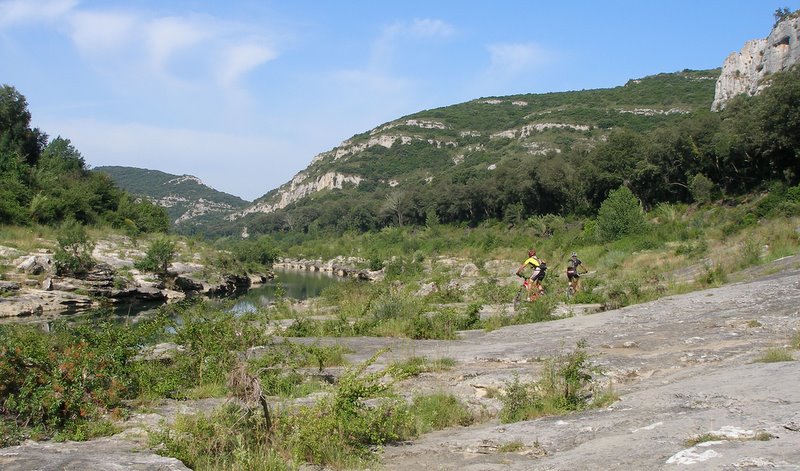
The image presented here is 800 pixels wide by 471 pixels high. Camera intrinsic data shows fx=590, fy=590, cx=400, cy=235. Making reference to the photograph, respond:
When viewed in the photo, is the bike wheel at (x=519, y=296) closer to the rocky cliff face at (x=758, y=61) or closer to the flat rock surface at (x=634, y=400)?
the flat rock surface at (x=634, y=400)

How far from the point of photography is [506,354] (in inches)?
408

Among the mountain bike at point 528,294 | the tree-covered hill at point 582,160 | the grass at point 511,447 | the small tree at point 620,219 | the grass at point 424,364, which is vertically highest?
the tree-covered hill at point 582,160

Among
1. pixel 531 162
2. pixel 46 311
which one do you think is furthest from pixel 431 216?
pixel 46 311

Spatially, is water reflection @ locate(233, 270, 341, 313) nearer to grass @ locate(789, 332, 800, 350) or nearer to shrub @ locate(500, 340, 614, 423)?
shrub @ locate(500, 340, 614, 423)

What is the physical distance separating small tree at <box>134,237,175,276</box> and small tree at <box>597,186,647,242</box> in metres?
29.5

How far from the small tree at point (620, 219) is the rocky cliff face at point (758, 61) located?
158 ft

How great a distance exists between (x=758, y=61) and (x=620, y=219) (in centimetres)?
7544

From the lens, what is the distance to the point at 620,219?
39.2 meters

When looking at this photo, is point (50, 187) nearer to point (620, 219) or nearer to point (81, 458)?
point (620, 219)

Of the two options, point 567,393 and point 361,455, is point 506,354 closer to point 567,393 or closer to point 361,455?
point 567,393

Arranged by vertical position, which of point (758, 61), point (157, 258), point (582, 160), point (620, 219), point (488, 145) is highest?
point (758, 61)

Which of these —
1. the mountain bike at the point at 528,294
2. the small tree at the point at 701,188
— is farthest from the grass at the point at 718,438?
the small tree at the point at 701,188

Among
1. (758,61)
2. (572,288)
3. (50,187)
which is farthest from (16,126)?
(758,61)

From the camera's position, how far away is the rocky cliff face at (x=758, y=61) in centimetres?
8381
